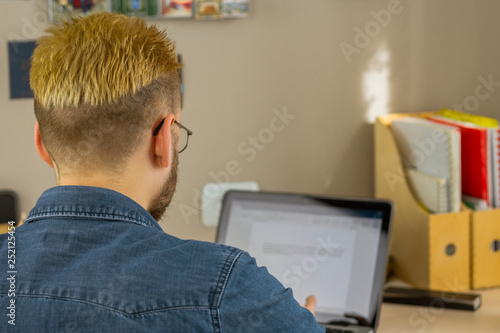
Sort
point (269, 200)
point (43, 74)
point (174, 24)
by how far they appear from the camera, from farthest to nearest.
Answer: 1. point (174, 24)
2. point (269, 200)
3. point (43, 74)

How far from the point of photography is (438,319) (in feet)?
4.08

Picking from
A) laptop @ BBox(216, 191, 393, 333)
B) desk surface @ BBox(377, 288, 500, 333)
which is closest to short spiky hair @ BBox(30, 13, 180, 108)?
laptop @ BBox(216, 191, 393, 333)

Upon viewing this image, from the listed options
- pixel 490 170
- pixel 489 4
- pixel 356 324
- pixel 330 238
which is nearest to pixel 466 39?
pixel 489 4

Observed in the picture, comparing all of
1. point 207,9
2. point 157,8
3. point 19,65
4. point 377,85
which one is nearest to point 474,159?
point 377,85

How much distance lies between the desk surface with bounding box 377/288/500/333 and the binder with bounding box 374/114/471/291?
0.10 meters

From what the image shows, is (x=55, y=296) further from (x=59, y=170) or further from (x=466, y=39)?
(x=466, y=39)

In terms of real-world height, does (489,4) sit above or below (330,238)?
above

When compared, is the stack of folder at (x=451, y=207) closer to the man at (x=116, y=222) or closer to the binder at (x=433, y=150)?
the binder at (x=433, y=150)

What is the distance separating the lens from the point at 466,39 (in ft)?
5.30

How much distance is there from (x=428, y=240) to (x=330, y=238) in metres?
0.26

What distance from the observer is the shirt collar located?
67 cm

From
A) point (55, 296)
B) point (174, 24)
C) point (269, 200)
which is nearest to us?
point (55, 296)

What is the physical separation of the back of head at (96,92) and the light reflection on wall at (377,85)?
38.0 inches

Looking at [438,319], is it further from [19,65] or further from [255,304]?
[19,65]
